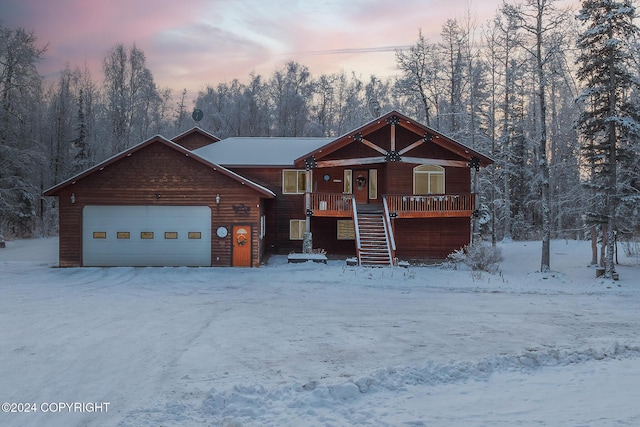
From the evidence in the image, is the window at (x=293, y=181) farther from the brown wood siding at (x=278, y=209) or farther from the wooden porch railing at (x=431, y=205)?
the wooden porch railing at (x=431, y=205)

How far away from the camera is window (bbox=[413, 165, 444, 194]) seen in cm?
2477

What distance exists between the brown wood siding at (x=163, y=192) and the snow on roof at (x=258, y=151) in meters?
4.63

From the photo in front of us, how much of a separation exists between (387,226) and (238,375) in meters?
15.5

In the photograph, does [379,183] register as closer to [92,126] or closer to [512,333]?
[512,333]

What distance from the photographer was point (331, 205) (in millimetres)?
22797

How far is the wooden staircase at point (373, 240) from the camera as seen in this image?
20.2 meters

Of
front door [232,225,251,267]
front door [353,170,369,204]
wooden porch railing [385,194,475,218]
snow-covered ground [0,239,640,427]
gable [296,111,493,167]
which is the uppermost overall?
gable [296,111,493,167]

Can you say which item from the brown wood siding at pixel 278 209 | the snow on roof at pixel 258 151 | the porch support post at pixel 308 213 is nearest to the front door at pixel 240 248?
the porch support post at pixel 308 213

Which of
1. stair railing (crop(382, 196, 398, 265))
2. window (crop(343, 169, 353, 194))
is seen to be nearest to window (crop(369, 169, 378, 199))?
window (crop(343, 169, 353, 194))

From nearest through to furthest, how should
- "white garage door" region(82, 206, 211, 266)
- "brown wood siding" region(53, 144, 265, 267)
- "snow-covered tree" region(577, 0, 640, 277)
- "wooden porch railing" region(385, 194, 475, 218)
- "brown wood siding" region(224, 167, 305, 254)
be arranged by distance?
"snow-covered tree" region(577, 0, 640, 277)
"brown wood siding" region(53, 144, 265, 267)
"white garage door" region(82, 206, 211, 266)
"wooden porch railing" region(385, 194, 475, 218)
"brown wood siding" region(224, 167, 305, 254)

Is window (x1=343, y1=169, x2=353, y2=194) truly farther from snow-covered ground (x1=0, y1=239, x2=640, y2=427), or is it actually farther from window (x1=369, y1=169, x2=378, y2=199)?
snow-covered ground (x1=0, y1=239, x2=640, y2=427)

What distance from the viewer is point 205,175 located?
69.5 ft

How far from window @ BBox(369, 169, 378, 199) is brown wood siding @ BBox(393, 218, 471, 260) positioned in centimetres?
272

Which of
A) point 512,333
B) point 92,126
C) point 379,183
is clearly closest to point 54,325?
point 512,333
